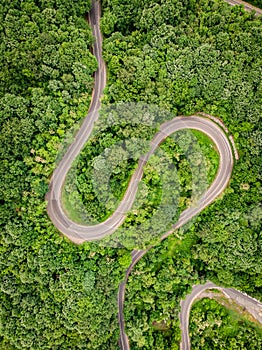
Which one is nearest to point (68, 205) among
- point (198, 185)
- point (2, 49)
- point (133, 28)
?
point (198, 185)

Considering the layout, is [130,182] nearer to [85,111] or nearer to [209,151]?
[85,111]

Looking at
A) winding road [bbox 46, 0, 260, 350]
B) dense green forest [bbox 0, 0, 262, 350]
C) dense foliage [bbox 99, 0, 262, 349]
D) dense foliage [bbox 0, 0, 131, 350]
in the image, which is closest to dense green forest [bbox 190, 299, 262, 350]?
dense foliage [bbox 99, 0, 262, 349]

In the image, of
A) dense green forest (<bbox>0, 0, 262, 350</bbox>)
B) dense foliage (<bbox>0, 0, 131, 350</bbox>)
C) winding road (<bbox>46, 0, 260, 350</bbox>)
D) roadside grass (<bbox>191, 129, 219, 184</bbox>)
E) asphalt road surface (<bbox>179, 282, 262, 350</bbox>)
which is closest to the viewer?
dense foliage (<bbox>0, 0, 131, 350</bbox>)

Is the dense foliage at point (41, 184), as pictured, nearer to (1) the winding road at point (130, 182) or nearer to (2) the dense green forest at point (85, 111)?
(2) the dense green forest at point (85, 111)

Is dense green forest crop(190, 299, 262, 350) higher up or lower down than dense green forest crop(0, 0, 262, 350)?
lower down

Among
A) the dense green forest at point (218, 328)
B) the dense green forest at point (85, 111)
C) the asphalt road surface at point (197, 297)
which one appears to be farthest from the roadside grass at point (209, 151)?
the dense green forest at point (218, 328)

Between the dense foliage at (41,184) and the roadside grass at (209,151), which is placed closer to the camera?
the dense foliage at (41,184)

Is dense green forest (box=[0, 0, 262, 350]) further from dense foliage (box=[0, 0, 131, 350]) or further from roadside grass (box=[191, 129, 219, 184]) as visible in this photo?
roadside grass (box=[191, 129, 219, 184])
